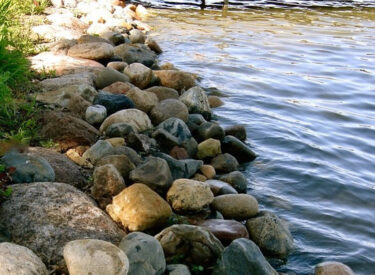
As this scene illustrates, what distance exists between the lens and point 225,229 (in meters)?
4.38

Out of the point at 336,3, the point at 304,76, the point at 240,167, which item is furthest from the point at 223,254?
the point at 336,3

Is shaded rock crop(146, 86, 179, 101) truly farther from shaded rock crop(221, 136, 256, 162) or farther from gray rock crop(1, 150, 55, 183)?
gray rock crop(1, 150, 55, 183)

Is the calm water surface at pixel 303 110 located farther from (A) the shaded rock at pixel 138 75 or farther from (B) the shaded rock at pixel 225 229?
(A) the shaded rock at pixel 138 75

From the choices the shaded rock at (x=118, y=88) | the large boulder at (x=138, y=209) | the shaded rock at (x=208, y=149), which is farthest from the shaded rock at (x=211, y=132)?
the large boulder at (x=138, y=209)

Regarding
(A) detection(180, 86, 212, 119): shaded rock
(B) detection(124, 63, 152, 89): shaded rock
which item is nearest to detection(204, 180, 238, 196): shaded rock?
(A) detection(180, 86, 212, 119): shaded rock

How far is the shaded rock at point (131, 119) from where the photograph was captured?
5.97 meters

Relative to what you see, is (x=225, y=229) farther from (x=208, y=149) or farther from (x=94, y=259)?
(x=208, y=149)

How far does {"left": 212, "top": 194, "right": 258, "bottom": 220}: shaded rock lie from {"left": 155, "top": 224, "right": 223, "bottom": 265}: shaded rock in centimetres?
108

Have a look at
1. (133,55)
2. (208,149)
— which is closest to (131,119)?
(208,149)

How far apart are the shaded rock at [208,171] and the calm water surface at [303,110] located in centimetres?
51

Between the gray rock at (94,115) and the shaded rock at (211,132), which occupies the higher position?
the gray rock at (94,115)

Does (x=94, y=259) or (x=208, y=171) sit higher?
(x=94, y=259)

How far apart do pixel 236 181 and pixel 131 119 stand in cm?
146

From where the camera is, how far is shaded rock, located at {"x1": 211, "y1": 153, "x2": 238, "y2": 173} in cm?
620
